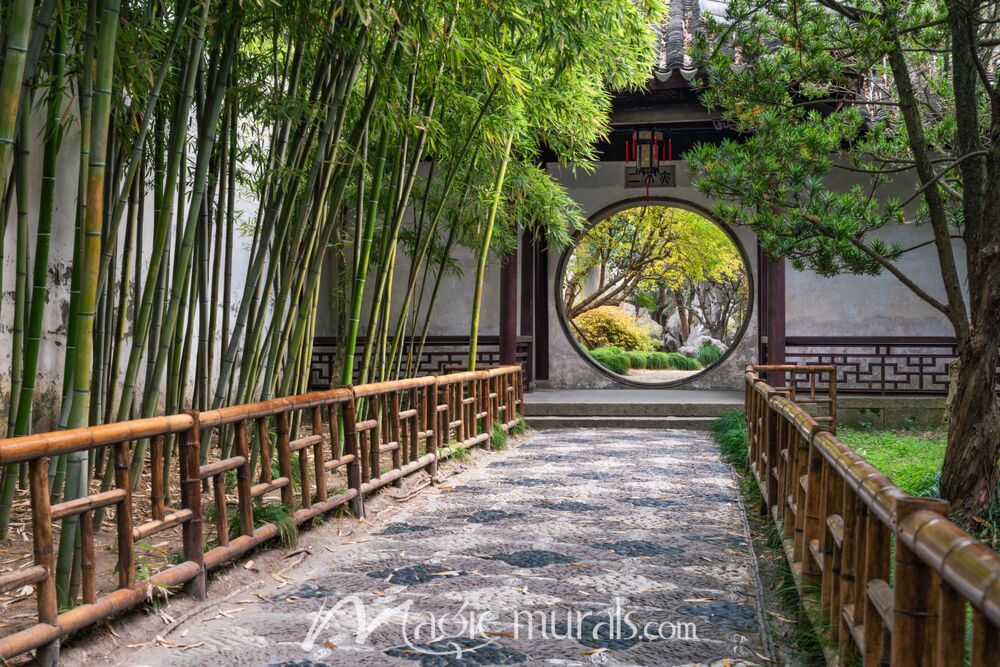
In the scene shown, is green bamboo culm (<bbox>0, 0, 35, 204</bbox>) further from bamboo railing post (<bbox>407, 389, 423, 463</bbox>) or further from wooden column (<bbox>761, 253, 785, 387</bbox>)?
wooden column (<bbox>761, 253, 785, 387</bbox>)

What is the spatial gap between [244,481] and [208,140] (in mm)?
1187

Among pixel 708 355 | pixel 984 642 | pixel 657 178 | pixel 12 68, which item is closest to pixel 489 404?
pixel 657 178

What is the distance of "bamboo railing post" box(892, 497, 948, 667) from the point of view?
144 cm

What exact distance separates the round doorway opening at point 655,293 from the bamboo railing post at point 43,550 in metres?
8.91

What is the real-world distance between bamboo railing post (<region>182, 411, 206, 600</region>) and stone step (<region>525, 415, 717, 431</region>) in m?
5.84

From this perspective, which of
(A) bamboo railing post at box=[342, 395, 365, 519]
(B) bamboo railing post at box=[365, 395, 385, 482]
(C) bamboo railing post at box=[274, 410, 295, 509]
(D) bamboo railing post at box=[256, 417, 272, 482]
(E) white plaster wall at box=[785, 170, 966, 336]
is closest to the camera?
(D) bamboo railing post at box=[256, 417, 272, 482]

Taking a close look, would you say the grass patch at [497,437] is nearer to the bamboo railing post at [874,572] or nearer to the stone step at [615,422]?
the stone step at [615,422]

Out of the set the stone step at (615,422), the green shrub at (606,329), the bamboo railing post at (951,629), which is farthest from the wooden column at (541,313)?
the bamboo railing post at (951,629)

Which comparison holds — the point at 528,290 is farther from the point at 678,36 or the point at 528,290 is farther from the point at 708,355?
the point at 708,355

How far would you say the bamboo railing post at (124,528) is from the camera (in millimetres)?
2500

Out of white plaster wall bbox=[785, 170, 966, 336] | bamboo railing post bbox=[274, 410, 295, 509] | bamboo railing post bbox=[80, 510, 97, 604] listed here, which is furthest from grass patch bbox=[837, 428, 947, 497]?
bamboo railing post bbox=[80, 510, 97, 604]

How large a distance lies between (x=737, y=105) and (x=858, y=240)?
101 centimetres

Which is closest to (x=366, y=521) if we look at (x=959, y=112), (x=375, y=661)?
(x=375, y=661)

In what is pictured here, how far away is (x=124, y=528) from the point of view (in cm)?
250
